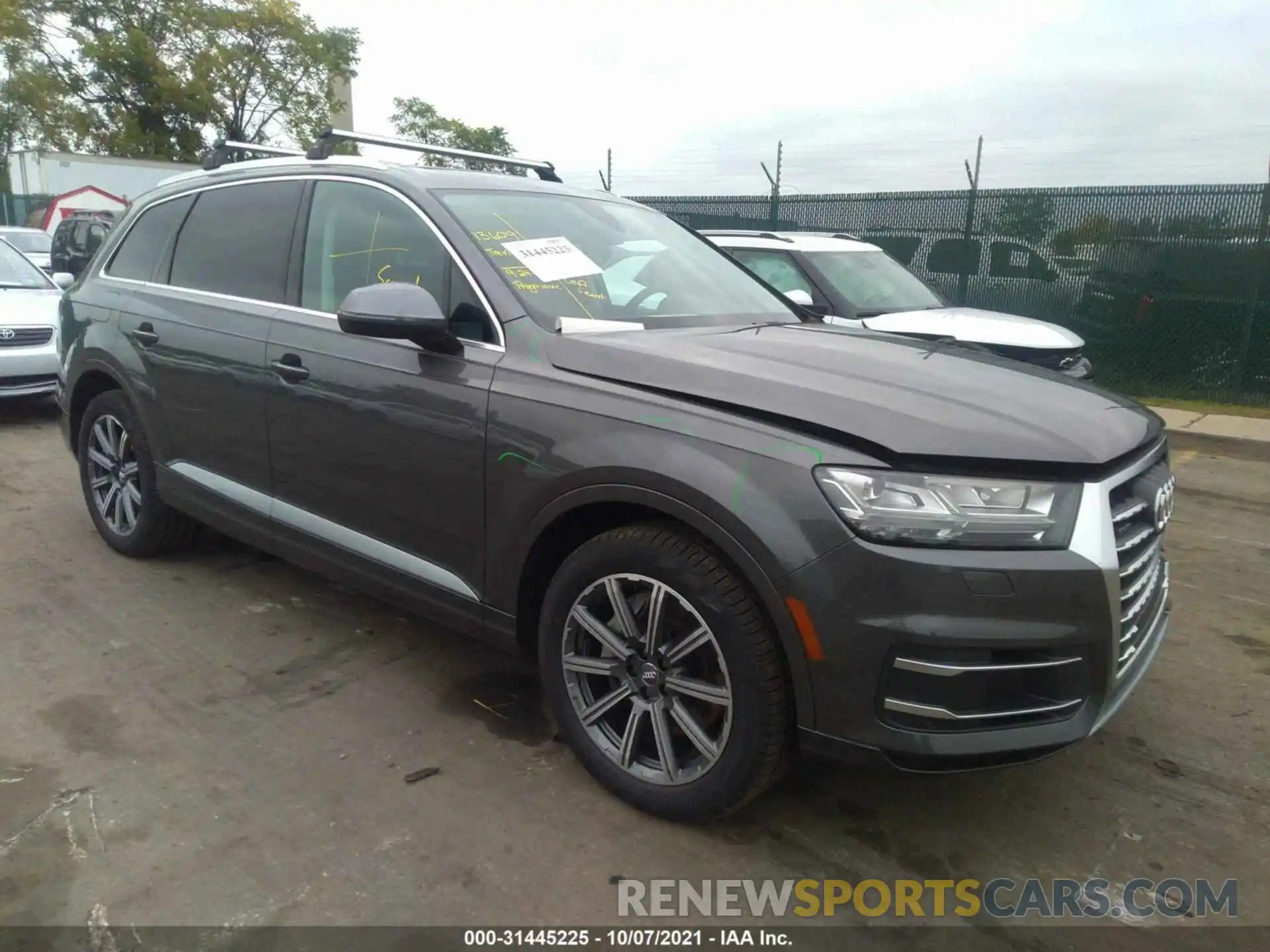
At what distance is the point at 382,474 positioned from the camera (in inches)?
122

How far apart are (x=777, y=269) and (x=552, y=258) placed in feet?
14.8

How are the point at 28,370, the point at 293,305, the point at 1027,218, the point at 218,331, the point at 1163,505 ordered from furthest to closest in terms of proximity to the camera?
the point at 1027,218
the point at 28,370
the point at 218,331
the point at 293,305
the point at 1163,505

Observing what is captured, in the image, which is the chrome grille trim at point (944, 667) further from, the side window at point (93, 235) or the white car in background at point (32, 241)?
the white car in background at point (32, 241)

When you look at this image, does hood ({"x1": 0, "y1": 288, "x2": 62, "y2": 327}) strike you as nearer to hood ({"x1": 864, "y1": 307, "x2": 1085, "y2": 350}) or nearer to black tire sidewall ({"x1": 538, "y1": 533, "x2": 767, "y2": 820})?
hood ({"x1": 864, "y1": 307, "x2": 1085, "y2": 350})

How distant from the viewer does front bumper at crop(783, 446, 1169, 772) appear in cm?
211

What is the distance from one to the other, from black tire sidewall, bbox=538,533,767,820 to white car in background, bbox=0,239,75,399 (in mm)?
6519

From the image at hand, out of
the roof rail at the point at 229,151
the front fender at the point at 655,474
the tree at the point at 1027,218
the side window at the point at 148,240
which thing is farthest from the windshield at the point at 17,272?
the tree at the point at 1027,218

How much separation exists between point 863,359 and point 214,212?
285cm

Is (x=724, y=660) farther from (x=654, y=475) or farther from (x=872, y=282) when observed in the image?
(x=872, y=282)

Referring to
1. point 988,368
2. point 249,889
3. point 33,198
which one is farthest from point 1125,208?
point 33,198

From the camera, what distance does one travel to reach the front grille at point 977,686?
2.13 m

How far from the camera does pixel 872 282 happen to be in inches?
296

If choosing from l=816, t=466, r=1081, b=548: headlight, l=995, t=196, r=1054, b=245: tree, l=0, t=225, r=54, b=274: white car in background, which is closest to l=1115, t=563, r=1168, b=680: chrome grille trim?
l=816, t=466, r=1081, b=548: headlight

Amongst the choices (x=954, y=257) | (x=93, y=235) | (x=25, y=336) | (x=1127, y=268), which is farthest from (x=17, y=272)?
(x=1127, y=268)
